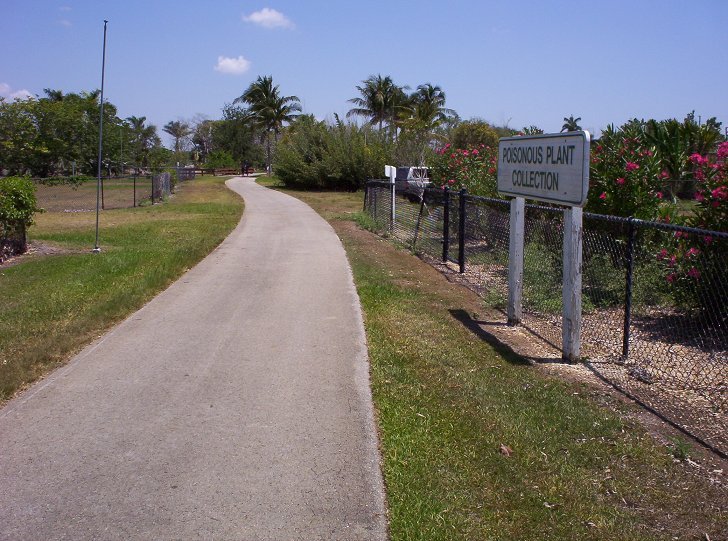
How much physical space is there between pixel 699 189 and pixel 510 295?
2.41 metres

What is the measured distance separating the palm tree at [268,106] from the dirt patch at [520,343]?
5820cm

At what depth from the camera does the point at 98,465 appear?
4734mm

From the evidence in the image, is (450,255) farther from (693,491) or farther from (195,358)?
(693,491)

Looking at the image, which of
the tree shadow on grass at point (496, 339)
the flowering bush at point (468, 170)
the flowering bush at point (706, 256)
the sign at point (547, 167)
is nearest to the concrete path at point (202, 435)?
the tree shadow on grass at point (496, 339)

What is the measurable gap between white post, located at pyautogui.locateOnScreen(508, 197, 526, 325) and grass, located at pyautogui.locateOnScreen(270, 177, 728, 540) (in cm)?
118

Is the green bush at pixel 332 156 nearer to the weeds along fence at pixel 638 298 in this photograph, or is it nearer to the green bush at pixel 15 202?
Answer: the green bush at pixel 15 202

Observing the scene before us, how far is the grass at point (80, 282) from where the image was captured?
24.3 feet

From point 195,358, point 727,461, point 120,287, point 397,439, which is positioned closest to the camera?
point 727,461

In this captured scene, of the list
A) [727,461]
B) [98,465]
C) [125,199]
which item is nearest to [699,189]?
[727,461]

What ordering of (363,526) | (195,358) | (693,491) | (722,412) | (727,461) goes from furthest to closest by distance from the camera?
1. (195,358)
2. (722,412)
3. (727,461)
4. (693,491)
5. (363,526)

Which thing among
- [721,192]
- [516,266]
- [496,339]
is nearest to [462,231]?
[516,266]

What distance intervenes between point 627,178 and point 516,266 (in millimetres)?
2565

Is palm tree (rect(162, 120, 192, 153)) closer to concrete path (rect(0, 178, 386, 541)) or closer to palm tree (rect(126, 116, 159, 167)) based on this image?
palm tree (rect(126, 116, 159, 167))

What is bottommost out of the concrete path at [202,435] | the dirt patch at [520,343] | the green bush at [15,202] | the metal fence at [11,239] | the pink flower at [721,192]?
the concrete path at [202,435]
